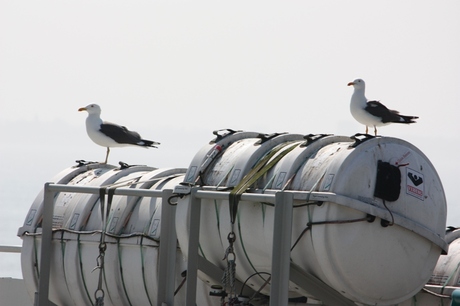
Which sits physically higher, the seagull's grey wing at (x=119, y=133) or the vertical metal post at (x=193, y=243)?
the seagull's grey wing at (x=119, y=133)

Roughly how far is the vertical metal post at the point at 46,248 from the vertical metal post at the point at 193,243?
2472mm

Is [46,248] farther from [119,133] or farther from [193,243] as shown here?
[119,133]

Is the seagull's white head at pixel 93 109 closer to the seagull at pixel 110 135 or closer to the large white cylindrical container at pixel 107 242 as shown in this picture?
the seagull at pixel 110 135

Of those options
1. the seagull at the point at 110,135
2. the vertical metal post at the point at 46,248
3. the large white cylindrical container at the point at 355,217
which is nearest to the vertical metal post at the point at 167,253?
the large white cylindrical container at the point at 355,217

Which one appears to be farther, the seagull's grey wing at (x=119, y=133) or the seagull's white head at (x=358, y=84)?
the seagull's grey wing at (x=119, y=133)

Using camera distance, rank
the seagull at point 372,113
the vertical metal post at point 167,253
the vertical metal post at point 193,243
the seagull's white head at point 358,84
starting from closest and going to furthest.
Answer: the vertical metal post at point 193,243, the vertical metal post at point 167,253, the seagull at point 372,113, the seagull's white head at point 358,84

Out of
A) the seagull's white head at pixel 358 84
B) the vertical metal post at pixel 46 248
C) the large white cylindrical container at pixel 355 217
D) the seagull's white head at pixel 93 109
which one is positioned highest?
the seagull's white head at pixel 358 84

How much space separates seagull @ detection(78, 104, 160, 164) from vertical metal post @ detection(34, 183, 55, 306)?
3251 mm

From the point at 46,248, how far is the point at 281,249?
405 centimetres

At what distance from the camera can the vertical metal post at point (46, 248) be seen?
10.7 meters

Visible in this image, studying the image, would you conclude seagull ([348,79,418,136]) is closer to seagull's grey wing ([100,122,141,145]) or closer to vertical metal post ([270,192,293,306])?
vertical metal post ([270,192,293,306])

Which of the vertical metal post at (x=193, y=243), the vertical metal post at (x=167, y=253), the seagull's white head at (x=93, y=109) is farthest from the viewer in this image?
the seagull's white head at (x=93, y=109)

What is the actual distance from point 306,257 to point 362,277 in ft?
1.64

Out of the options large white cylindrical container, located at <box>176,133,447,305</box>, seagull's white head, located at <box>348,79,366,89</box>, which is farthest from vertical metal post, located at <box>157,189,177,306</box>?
seagull's white head, located at <box>348,79,366,89</box>
